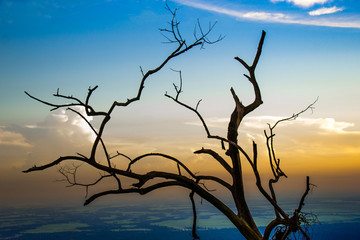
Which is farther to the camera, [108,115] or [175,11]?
[175,11]

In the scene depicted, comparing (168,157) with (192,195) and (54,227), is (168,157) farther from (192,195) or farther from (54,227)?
(54,227)

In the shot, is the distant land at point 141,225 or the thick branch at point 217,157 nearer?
the thick branch at point 217,157

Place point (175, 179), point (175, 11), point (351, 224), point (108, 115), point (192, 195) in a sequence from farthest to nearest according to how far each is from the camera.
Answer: point (351, 224) < point (192, 195) < point (175, 11) < point (175, 179) < point (108, 115)

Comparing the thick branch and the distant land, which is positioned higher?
the thick branch

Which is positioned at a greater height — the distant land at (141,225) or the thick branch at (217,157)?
the thick branch at (217,157)

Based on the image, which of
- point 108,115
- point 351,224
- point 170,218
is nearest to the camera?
point 108,115

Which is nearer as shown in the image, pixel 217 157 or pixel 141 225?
pixel 217 157

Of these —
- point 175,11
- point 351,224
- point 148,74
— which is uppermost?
point 175,11

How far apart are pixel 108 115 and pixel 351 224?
184 metres

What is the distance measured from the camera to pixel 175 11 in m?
5.02

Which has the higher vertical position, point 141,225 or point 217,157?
point 217,157

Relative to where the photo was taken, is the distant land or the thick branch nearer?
the thick branch

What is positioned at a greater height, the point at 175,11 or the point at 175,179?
the point at 175,11

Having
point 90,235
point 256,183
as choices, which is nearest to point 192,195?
point 256,183
